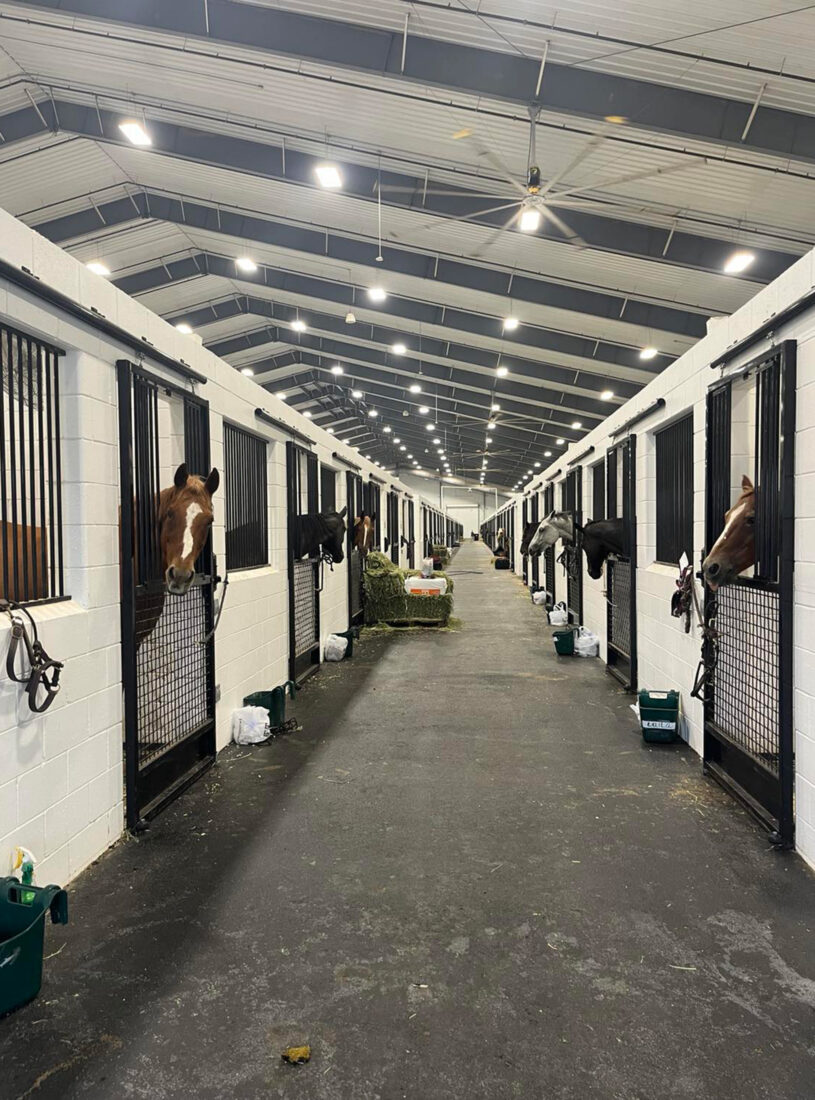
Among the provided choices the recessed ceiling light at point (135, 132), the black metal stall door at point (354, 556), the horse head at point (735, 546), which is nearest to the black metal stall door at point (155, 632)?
the horse head at point (735, 546)

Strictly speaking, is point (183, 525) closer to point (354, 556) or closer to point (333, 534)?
point (333, 534)

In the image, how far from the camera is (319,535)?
6188 mm

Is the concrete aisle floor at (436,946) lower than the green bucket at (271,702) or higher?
lower

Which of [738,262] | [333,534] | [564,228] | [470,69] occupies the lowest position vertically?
[333,534]

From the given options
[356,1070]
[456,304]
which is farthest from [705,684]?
[456,304]

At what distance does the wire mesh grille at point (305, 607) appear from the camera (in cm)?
601

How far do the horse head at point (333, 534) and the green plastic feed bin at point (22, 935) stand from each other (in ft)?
14.7

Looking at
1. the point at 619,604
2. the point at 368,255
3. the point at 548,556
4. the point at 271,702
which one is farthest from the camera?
the point at 548,556

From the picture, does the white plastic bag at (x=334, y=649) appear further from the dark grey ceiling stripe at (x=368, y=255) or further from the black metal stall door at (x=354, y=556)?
the dark grey ceiling stripe at (x=368, y=255)

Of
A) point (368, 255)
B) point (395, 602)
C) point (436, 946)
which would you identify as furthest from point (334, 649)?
point (368, 255)

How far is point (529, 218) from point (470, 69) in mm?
1162

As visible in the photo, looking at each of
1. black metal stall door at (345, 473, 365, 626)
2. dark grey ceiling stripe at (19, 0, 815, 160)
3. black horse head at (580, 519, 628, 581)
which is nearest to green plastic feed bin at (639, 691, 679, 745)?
black horse head at (580, 519, 628, 581)

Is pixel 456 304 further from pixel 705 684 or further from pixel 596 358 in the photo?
pixel 705 684

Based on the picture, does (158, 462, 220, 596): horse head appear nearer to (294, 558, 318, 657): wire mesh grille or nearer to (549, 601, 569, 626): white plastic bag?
(294, 558, 318, 657): wire mesh grille
